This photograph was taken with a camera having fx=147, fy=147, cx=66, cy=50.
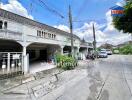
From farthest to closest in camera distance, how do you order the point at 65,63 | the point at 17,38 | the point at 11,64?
the point at 65,63
the point at 17,38
the point at 11,64

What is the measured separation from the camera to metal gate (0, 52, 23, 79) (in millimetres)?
12719

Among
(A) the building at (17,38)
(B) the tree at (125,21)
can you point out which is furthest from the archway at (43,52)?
(B) the tree at (125,21)

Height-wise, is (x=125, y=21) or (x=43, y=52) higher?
(x=125, y=21)

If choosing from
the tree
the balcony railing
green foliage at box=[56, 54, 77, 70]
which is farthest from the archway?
the tree

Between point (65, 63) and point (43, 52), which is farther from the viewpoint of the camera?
point (43, 52)

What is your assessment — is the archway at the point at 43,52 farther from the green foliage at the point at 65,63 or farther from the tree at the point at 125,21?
the tree at the point at 125,21

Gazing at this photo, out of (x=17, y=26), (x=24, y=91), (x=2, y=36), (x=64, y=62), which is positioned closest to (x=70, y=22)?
(x=64, y=62)

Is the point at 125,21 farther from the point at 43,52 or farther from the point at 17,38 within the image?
the point at 43,52

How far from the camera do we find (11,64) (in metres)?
13.5

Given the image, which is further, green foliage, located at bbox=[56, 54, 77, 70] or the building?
green foliage, located at bbox=[56, 54, 77, 70]

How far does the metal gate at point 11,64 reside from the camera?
12719 millimetres

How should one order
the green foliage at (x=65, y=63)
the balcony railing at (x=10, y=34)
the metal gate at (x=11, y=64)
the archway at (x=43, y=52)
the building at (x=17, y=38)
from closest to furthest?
the metal gate at (x=11, y=64) → the building at (x=17, y=38) → the balcony railing at (x=10, y=34) → the green foliage at (x=65, y=63) → the archway at (x=43, y=52)

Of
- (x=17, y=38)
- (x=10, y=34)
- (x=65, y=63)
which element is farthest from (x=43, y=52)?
(x=10, y=34)

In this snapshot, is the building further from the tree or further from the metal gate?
the tree
